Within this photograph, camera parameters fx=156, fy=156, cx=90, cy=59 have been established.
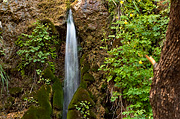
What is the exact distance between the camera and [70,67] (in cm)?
547

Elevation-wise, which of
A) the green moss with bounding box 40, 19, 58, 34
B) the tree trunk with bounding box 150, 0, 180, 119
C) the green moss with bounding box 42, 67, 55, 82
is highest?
the green moss with bounding box 40, 19, 58, 34

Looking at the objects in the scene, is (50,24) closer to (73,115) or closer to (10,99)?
(10,99)

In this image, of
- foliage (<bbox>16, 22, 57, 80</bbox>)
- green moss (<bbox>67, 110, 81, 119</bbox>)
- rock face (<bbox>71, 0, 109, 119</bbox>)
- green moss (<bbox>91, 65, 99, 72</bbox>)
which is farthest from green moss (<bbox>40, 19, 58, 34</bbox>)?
green moss (<bbox>67, 110, 81, 119</bbox>)

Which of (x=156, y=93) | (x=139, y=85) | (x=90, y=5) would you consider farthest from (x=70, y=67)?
(x=156, y=93)

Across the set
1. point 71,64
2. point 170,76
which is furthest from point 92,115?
point 170,76

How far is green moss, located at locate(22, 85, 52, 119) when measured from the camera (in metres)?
3.81

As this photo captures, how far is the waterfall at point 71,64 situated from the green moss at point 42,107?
0.80 m

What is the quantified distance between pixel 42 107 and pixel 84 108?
3.57ft

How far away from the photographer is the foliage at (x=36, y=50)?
4727mm

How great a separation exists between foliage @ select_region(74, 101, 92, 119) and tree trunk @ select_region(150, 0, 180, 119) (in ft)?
8.22

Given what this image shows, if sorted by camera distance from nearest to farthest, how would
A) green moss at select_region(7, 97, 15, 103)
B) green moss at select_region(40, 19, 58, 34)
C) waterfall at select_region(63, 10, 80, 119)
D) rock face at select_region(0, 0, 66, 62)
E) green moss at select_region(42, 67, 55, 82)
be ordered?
green moss at select_region(7, 97, 15, 103) < green moss at select_region(42, 67, 55, 82) < rock face at select_region(0, 0, 66, 62) < waterfall at select_region(63, 10, 80, 119) < green moss at select_region(40, 19, 58, 34)

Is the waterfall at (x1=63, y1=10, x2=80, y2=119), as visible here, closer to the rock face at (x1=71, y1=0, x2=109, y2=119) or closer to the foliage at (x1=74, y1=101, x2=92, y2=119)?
the rock face at (x1=71, y1=0, x2=109, y2=119)

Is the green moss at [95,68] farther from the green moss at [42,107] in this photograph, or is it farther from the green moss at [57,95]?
the green moss at [42,107]

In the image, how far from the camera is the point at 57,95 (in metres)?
4.63
